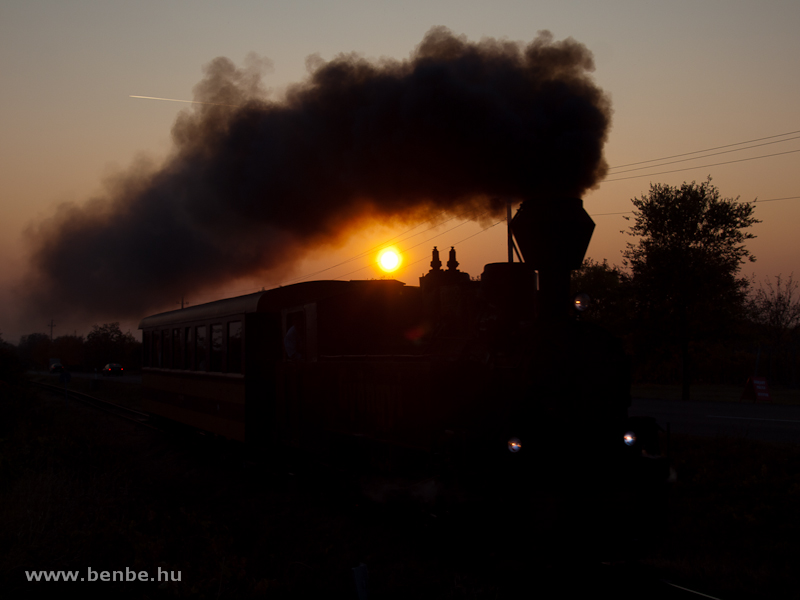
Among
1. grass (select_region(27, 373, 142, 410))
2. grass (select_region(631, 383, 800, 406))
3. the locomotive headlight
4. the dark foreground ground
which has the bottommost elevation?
grass (select_region(631, 383, 800, 406))

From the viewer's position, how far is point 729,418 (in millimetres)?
14922

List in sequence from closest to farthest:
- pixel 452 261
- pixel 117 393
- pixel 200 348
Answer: pixel 452 261, pixel 200 348, pixel 117 393

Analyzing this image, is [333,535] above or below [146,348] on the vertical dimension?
below

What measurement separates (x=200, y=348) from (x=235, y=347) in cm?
201

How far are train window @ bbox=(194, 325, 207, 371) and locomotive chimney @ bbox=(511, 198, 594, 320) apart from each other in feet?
23.0

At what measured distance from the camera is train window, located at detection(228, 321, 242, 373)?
9.02 metres

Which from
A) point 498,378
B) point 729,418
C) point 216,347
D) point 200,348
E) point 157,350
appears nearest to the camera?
point 498,378

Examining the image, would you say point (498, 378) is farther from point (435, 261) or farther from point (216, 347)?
point (216, 347)

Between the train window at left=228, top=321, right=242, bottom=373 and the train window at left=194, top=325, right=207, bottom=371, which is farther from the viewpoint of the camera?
the train window at left=194, top=325, right=207, bottom=371

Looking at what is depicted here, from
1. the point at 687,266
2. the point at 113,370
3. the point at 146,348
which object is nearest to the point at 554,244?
the point at 146,348

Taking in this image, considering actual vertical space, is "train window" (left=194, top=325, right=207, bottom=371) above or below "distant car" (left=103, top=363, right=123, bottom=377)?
above

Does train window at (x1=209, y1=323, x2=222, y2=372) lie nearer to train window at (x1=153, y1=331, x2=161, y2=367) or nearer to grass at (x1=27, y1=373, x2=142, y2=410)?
train window at (x1=153, y1=331, x2=161, y2=367)

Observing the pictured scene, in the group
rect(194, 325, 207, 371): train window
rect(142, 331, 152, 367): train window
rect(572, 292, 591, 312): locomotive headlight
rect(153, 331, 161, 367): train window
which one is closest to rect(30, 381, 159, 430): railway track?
rect(142, 331, 152, 367): train window

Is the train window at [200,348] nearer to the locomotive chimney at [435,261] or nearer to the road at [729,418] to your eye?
the locomotive chimney at [435,261]
